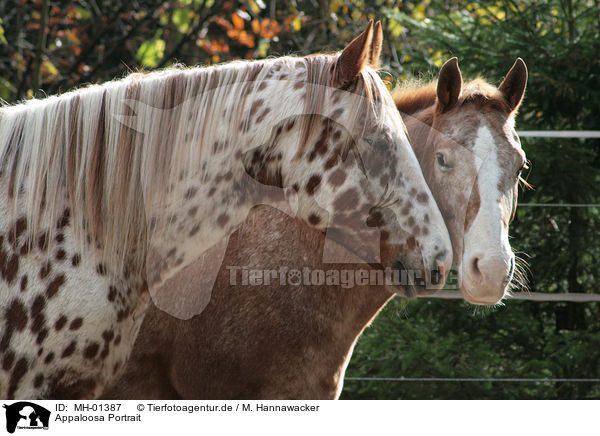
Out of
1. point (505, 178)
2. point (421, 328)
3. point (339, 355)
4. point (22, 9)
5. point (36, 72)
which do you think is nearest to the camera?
point (505, 178)

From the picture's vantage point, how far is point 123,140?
1.71 metres

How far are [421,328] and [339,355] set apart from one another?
1.44 meters

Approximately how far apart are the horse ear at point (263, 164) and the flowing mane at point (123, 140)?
49 mm

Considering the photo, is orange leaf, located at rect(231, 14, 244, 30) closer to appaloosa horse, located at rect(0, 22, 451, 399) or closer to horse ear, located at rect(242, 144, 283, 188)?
appaloosa horse, located at rect(0, 22, 451, 399)

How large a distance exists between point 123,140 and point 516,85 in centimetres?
134

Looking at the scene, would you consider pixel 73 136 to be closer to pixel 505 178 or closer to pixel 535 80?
pixel 505 178

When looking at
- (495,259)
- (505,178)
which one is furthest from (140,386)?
(505,178)

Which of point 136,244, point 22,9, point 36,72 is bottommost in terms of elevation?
point 136,244

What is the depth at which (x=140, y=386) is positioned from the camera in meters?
2.21

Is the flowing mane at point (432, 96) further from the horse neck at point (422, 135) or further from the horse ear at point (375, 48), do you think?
the horse ear at point (375, 48)

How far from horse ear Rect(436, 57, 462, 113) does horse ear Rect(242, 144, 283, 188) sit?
30.4 inches

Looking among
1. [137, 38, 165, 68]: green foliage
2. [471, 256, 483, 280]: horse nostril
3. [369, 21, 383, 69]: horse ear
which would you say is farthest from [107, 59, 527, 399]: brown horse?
[137, 38, 165, 68]: green foliage
